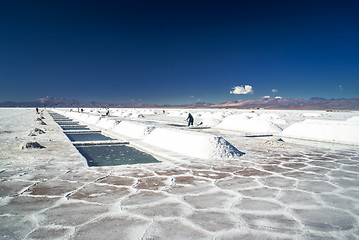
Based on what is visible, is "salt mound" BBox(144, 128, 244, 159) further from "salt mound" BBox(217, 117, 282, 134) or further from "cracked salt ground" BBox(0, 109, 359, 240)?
"salt mound" BBox(217, 117, 282, 134)

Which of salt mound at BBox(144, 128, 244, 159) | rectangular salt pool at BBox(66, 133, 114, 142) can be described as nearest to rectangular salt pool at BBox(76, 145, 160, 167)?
salt mound at BBox(144, 128, 244, 159)

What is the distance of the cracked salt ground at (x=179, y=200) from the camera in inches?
110

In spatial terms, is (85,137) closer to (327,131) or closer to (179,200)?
(179,200)

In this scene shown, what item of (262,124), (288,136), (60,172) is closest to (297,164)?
(60,172)

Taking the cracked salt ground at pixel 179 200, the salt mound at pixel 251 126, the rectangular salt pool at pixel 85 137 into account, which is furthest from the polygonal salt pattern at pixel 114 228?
the salt mound at pixel 251 126

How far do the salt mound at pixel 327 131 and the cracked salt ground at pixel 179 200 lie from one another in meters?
4.68

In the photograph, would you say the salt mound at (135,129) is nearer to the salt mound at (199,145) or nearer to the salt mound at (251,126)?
the salt mound at (199,145)

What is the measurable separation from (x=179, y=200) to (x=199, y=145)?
3.60m

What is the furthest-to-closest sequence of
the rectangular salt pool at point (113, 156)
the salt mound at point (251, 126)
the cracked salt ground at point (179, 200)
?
the salt mound at point (251, 126) → the rectangular salt pool at point (113, 156) → the cracked salt ground at point (179, 200)

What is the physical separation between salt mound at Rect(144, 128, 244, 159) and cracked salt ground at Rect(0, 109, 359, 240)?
25.4 inches

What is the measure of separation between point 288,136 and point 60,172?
1036 centimetres

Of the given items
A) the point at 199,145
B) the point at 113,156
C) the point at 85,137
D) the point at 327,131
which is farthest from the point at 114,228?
the point at 85,137

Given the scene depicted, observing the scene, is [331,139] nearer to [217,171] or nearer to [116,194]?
[217,171]

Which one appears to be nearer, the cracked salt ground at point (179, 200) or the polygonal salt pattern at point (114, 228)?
the polygonal salt pattern at point (114, 228)
